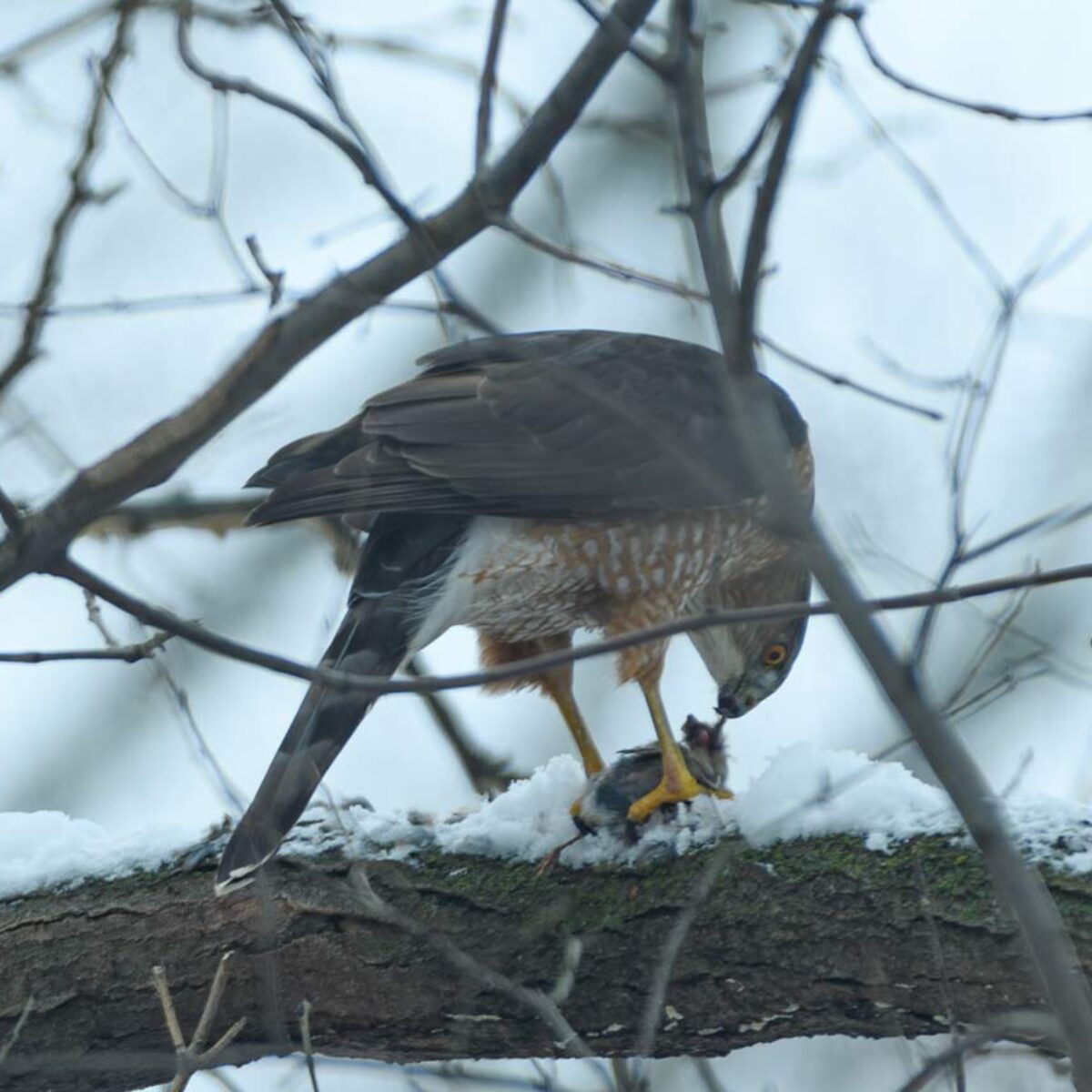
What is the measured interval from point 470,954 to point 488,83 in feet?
5.79

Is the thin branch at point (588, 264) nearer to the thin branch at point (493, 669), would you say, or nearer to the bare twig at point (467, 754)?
the thin branch at point (493, 669)

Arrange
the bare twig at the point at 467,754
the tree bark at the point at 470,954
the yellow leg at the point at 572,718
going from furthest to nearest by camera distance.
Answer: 1. the bare twig at the point at 467,754
2. the yellow leg at the point at 572,718
3. the tree bark at the point at 470,954

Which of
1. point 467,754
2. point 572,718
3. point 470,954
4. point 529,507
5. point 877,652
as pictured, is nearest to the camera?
point 877,652

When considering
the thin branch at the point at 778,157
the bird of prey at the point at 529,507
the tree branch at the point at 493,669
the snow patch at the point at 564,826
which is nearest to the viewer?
the thin branch at the point at 778,157

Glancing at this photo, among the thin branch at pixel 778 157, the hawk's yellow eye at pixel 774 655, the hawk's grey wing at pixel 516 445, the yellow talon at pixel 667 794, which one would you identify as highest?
the hawk's grey wing at pixel 516 445

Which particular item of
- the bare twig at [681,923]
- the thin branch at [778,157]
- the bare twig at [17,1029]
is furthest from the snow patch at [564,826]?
the thin branch at [778,157]

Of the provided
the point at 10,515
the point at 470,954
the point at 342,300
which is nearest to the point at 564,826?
the point at 470,954

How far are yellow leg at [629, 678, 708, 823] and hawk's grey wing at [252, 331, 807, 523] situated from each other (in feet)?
1.63

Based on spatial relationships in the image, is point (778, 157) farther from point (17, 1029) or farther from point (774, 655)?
point (774, 655)

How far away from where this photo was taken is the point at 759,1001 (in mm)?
3049

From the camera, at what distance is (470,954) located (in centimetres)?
318

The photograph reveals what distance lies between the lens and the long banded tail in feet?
10.3

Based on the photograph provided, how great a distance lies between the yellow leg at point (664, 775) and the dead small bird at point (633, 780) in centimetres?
2

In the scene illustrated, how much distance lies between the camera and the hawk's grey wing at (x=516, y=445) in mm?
3668
